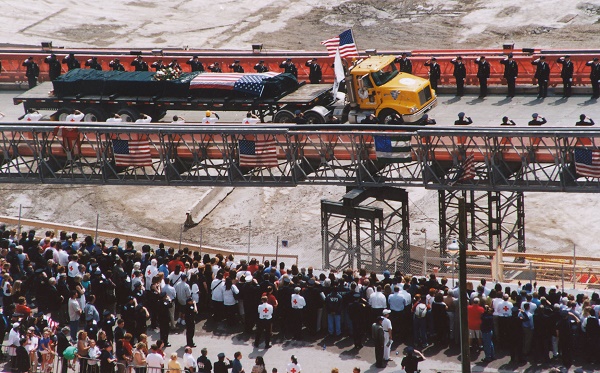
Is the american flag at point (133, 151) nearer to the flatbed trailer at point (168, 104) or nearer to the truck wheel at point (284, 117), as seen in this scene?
the truck wheel at point (284, 117)

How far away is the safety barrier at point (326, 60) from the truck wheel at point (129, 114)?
256 inches

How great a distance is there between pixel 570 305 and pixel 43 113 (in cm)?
2797

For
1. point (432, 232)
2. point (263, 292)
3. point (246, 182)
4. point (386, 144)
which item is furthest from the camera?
point (432, 232)

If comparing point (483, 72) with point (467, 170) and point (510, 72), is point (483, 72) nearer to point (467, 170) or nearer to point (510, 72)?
point (510, 72)

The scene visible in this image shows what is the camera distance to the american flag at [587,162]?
114ft

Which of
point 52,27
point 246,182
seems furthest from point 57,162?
point 52,27

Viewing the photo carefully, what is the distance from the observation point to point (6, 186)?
53125mm

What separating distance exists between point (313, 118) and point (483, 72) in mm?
9416

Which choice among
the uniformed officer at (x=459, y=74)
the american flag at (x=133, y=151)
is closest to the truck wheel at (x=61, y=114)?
the american flag at (x=133, y=151)

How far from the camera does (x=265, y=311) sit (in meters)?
29.5

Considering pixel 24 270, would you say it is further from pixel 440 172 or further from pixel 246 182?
pixel 440 172

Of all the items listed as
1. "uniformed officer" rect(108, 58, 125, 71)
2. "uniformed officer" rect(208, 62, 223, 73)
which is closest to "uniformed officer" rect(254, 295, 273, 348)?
"uniformed officer" rect(208, 62, 223, 73)

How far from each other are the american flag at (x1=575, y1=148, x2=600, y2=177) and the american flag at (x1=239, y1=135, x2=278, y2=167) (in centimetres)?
926

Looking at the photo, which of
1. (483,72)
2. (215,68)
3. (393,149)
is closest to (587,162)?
(393,149)
